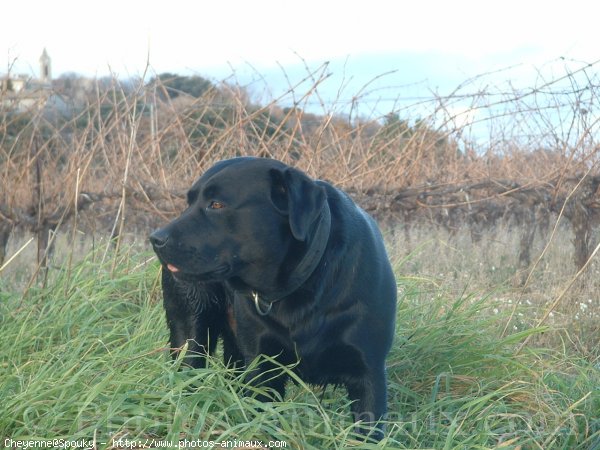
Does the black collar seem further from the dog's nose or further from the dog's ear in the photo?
the dog's nose

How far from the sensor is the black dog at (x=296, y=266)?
9.05 feet

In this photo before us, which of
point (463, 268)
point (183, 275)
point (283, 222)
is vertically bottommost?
point (463, 268)

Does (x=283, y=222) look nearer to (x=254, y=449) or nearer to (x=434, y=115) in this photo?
(x=254, y=449)

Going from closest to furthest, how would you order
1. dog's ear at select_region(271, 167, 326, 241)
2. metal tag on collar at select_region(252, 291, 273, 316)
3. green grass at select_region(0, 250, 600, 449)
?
green grass at select_region(0, 250, 600, 449) → dog's ear at select_region(271, 167, 326, 241) → metal tag on collar at select_region(252, 291, 273, 316)

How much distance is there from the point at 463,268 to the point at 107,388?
414 centimetres

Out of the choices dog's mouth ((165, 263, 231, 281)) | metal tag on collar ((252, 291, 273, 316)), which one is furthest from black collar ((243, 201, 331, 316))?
dog's mouth ((165, 263, 231, 281))

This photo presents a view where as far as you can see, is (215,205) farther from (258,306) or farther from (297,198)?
(258,306)

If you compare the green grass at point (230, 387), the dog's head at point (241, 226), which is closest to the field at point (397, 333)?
the green grass at point (230, 387)

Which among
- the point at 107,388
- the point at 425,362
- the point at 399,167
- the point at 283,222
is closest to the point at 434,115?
the point at 399,167

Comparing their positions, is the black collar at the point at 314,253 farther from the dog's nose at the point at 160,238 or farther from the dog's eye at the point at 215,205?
the dog's nose at the point at 160,238

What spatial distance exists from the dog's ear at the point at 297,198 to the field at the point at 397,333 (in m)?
0.60

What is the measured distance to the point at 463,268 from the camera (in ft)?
21.1

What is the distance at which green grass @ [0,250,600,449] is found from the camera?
251cm

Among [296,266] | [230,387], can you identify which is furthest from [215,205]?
[230,387]
